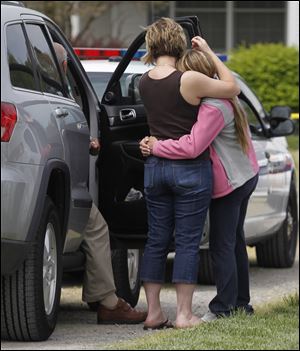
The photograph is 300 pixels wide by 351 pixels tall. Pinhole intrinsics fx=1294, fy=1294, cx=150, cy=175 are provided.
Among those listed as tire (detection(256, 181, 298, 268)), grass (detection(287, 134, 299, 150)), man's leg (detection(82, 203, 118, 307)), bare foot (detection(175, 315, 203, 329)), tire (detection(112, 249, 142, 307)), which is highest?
man's leg (detection(82, 203, 118, 307))

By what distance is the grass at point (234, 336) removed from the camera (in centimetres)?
633

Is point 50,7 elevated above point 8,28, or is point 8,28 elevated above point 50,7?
point 8,28

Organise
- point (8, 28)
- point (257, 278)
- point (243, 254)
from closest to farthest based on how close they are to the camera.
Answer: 1. point (8, 28)
2. point (243, 254)
3. point (257, 278)

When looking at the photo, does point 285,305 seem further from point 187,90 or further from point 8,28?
point 8,28

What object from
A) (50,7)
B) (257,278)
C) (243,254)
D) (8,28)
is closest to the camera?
(8,28)

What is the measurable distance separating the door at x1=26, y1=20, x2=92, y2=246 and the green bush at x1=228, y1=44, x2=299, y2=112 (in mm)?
15370

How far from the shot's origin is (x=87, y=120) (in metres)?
8.59

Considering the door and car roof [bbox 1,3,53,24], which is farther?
the door

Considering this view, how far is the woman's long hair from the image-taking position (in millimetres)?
7715

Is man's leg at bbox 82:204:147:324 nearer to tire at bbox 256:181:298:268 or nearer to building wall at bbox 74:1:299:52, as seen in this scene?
tire at bbox 256:181:298:268

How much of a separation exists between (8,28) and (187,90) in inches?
44.2

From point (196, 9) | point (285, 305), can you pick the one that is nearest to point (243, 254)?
point (285, 305)

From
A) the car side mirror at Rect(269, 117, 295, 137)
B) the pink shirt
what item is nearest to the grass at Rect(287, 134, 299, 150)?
the car side mirror at Rect(269, 117, 295, 137)

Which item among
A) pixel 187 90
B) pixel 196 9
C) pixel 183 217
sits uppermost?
pixel 187 90
